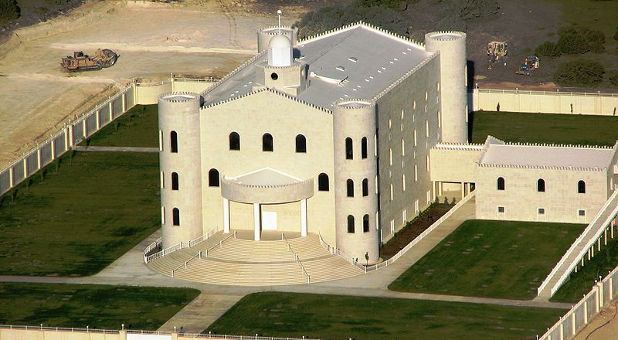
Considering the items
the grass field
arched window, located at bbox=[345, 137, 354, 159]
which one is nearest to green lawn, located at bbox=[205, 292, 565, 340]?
arched window, located at bbox=[345, 137, 354, 159]

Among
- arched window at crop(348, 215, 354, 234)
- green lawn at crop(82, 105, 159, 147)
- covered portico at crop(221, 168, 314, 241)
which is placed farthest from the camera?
green lawn at crop(82, 105, 159, 147)

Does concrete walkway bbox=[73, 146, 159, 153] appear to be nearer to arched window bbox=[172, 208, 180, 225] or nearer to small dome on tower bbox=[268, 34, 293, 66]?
arched window bbox=[172, 208, 180, 225]

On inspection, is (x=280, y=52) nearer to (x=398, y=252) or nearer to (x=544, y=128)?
(x=398, y=252)

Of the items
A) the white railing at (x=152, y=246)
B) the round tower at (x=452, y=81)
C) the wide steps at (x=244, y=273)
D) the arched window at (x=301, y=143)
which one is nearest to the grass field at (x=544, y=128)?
the round tower at (x=452, y=81)

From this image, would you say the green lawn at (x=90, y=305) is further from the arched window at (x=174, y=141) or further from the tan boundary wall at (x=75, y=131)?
the tan boundary wall at (x=75, y=131)

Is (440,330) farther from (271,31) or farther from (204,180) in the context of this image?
(271,31)

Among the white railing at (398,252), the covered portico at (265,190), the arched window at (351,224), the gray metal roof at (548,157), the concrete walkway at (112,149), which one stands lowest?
the white railing at (398,252)

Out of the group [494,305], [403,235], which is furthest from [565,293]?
[403,235]
